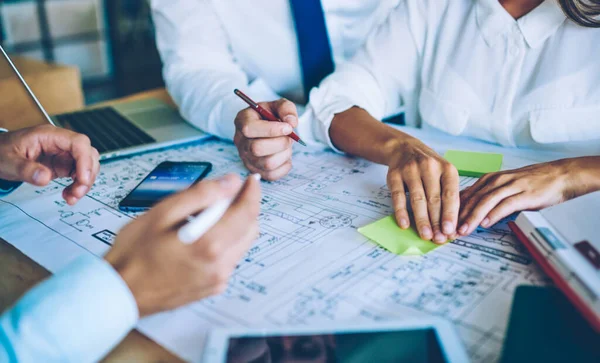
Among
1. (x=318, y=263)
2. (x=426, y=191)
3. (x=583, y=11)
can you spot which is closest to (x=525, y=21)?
(x=583, y=11)

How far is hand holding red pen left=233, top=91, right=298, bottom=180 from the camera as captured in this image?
2.90 feet

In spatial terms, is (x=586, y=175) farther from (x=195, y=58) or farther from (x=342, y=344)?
(x=195, y=58)

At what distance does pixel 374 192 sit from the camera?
33.8 inches

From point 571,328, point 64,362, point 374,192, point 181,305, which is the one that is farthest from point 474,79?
point 64,362

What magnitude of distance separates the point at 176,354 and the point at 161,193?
38 centimetres

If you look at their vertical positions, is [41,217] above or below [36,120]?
above

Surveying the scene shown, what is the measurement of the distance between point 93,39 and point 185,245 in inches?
146

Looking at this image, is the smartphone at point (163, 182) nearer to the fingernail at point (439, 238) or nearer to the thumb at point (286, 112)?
the thumb at point (286, 112)

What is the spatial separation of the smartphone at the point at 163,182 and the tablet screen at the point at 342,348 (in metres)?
0.39

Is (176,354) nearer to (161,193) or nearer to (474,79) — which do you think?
(161,193)

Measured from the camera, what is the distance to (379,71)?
111 centimetres

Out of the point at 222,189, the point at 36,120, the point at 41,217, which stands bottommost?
the point at 36,120

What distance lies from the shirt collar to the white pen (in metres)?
0.71

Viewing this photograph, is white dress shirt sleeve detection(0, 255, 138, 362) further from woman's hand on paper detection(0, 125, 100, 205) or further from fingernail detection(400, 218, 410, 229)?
fingernail detection(400, 218, 410, 229)
